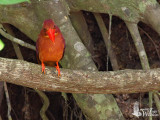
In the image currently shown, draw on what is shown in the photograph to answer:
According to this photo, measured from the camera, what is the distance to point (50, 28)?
78.7 inches

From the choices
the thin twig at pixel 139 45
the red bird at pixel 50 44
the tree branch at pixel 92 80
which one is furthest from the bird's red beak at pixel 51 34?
the thin twig at pixel 139 45

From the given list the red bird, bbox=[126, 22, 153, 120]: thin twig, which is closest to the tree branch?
the red bird

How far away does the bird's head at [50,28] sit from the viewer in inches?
78.5

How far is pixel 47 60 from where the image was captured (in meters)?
2.27

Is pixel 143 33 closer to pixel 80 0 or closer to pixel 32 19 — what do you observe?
pixel 80 0

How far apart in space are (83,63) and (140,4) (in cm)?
92

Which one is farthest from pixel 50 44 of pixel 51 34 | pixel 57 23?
pixel 57 23

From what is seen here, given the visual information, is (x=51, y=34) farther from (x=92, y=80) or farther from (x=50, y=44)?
(x=92, y=80)

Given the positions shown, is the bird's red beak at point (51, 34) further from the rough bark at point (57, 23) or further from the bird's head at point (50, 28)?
the rough bark at point (57, 23)

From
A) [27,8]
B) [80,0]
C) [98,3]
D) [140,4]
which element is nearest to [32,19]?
[27,8]

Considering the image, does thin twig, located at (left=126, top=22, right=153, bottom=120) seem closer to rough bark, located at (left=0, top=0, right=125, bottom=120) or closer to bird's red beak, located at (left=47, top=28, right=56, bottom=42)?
rough bark, located at (left=0, top=0, right=125, bottom=120)

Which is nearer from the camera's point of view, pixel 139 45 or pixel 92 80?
pixel 92 80

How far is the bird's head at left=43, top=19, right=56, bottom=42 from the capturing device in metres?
1.99

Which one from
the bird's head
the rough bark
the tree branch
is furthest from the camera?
the rough bark
